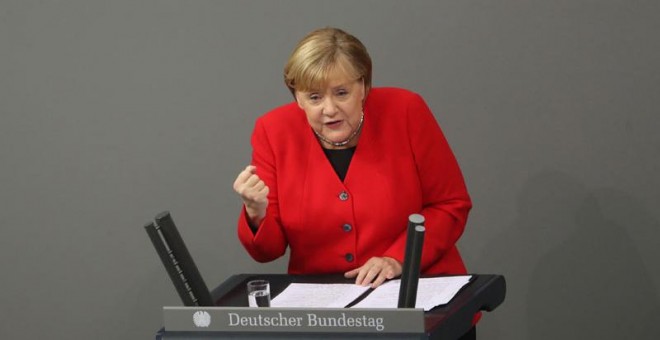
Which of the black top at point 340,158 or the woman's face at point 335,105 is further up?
the woman's face at point 335,105

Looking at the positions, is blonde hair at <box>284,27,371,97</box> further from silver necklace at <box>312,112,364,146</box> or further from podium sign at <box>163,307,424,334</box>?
podium sign at <box>163,307,424,334</box>

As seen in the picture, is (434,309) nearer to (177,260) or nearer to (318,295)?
(318,295)

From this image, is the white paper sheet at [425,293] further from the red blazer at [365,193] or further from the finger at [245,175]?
the finger at [245,175]

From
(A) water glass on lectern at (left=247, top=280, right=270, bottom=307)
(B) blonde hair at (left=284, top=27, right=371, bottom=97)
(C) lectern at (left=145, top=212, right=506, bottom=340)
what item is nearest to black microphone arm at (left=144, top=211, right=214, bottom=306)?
(C) lectern at (left=145, top=212, right=506, bottom=340)

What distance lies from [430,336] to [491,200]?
1.98 m

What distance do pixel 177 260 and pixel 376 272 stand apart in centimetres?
65

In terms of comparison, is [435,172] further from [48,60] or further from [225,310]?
[48,60]

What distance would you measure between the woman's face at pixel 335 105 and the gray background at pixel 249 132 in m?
1.12

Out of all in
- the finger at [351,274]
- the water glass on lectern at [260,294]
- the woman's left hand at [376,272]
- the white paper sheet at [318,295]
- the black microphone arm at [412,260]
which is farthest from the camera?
the finger at [351,274]

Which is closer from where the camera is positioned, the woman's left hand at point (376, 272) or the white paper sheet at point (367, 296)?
the white paper sheet at point (367, 296)

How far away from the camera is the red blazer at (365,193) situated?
10.2 ft

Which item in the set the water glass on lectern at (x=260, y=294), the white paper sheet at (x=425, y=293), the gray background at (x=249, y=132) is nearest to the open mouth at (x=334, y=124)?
the white paper sheet at (x=425, y=293)

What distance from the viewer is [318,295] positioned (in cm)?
277

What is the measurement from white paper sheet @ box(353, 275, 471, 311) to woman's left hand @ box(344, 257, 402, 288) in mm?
31
